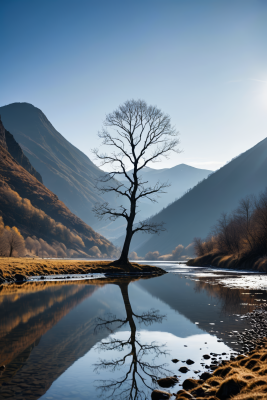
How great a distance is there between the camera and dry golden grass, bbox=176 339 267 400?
4546 millimetres

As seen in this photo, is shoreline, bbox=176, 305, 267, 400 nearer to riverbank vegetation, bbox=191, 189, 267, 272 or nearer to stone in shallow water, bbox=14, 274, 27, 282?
stone in shallow water, bbox=14, 274, 27, 282

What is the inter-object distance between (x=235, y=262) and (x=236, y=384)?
59511 millimetres

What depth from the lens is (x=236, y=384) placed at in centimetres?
476

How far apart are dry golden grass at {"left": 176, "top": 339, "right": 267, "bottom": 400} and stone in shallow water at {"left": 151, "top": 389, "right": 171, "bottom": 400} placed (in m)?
0.21

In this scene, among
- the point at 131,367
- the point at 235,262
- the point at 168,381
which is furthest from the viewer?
the point at 235,262

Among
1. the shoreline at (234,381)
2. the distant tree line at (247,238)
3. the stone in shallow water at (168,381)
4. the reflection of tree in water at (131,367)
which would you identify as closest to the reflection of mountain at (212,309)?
the reflection of tree in water at (131,367)

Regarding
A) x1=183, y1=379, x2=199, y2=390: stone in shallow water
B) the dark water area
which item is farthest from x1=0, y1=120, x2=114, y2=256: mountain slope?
x1=183, y1=379, x2=199, y2=390: stone in shallow water

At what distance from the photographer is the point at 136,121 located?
35.9 metres

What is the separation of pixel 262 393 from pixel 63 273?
29.4 m

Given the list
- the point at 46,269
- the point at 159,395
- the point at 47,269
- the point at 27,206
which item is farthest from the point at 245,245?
the point at 27,206

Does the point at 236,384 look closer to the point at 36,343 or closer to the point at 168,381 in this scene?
the point at 168,381

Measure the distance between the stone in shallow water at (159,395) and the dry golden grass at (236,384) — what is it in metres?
0.21

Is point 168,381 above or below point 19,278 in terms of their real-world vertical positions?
below

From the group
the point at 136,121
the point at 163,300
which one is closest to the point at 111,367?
the point at 163,300
